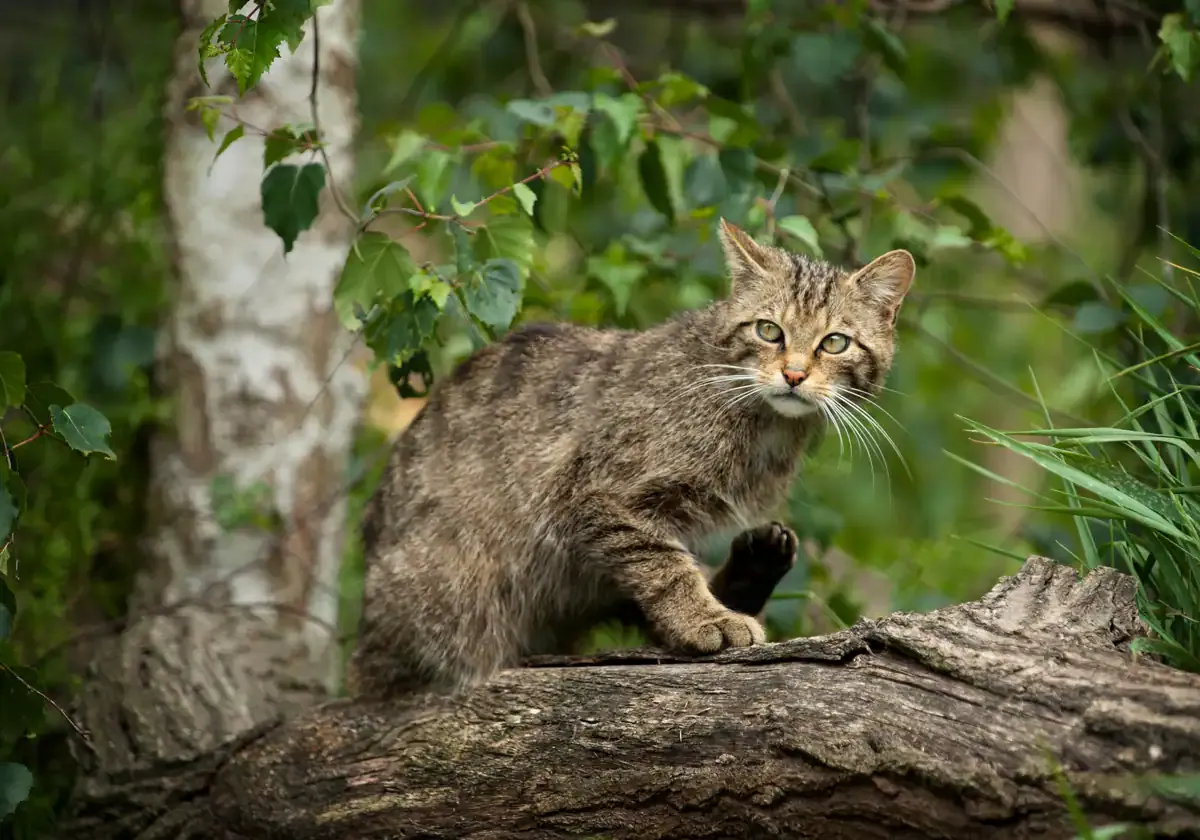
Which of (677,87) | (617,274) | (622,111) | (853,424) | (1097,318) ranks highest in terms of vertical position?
(677,87)

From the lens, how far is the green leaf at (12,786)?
2.95 metres

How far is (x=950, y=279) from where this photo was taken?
7031 millimetres

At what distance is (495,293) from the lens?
346 cm

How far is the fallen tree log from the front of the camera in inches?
90.4

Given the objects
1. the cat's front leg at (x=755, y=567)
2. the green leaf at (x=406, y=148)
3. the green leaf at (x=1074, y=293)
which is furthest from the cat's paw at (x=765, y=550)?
the green leaf at (x=406, y=148)

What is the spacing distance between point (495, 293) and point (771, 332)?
853 mm

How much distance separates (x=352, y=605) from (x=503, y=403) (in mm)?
1712

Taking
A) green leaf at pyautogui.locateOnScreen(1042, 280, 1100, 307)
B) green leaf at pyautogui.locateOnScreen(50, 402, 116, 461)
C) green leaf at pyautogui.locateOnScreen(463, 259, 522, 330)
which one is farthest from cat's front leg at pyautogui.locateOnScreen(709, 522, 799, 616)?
green leaf at pyautogui.locateOnScreen(50, 402, 116, 461)

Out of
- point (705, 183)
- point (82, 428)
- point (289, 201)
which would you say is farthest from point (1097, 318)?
point (82, 428)

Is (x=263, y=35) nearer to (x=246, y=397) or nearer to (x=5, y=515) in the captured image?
(x=5, y=515)

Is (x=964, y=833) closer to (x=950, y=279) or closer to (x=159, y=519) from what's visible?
(x=159, y=519)

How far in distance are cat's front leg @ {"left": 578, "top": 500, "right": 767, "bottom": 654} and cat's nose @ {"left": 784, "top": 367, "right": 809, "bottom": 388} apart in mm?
568

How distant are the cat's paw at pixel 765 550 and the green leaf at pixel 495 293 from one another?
996mm

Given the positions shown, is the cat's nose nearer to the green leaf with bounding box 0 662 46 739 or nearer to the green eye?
the green eye
